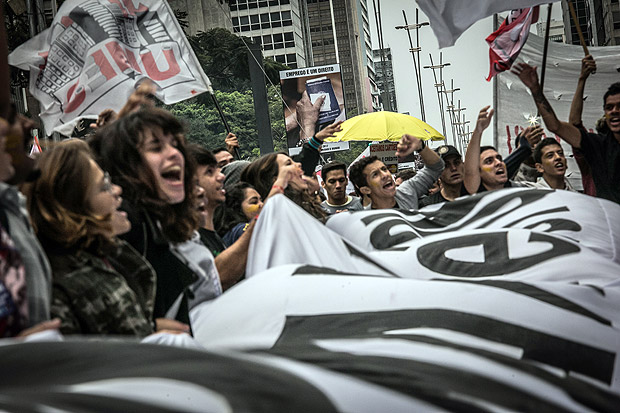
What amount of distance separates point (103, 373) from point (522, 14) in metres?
8.42

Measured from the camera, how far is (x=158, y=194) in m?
3.25

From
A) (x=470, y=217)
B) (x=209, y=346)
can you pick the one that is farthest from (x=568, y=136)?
(x=209, y=346)

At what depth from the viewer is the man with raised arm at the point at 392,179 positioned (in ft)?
22.6

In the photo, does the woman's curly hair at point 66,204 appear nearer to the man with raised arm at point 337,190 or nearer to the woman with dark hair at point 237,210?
the woman with dark hair at point 237,210

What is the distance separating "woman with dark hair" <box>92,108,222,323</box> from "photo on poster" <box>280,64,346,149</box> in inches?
746

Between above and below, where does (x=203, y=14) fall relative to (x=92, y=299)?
above

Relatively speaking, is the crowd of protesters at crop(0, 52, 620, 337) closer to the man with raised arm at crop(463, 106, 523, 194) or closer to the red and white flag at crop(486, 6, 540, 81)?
the man with raised arm at crop(463, 106, 523, 194)

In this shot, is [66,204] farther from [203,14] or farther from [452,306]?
[203,14]

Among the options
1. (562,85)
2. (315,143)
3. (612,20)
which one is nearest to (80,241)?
(315,143)

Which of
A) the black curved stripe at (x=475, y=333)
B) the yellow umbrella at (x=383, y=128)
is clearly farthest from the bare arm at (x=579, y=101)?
the yellow umbrella at (x=383, y=128)

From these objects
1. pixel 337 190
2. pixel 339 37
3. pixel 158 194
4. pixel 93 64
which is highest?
pixel 93 64

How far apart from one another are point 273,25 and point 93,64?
105 metres

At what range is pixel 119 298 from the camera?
2.39 metres

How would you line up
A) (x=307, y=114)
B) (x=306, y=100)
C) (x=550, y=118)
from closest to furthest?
1. (x=550, y=118)
2. (x=307, y=114)
3. (x=306, y=100)
